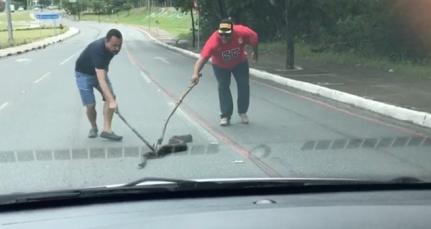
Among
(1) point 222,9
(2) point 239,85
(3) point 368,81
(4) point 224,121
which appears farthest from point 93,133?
(1) point 222,9

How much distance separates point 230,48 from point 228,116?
3.44 ft

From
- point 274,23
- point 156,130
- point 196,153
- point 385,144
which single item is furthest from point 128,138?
point 274,23

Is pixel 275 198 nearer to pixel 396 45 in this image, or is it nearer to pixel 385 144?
pixel 385 144

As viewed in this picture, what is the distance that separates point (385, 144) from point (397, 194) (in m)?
6.23

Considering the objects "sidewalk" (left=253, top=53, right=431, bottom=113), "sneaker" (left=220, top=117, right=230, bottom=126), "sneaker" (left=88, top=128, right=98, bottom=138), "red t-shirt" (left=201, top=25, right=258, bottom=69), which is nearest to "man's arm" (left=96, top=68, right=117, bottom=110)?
"sneaker" (left=88, top=128, right=98, bottom=138)

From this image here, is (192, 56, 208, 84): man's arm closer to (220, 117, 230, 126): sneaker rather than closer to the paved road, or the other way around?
the paved road

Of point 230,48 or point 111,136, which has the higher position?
point 230,48

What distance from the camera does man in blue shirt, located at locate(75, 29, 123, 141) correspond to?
9.96 metres

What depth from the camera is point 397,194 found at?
12.2ft

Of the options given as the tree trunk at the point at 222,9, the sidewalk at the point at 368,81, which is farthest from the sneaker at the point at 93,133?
the tree trunk at the point at 222,9

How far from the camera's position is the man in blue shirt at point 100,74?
32.7ft

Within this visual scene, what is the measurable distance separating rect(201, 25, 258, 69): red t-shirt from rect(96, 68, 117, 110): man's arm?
1858 millimetres

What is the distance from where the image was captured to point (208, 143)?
985cm

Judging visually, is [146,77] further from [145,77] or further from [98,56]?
[98,56]
